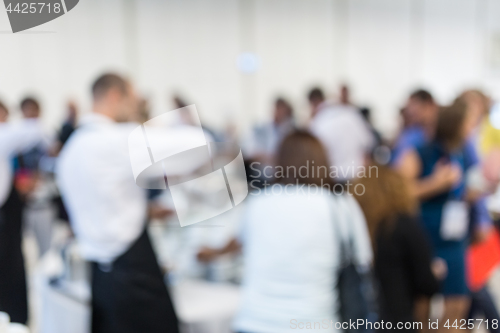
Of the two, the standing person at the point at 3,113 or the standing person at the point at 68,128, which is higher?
the standing person at the point at 3,113

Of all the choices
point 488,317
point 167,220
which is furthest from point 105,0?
point 488,317

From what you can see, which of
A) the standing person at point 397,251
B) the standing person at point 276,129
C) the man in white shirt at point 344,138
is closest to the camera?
the standing person at point 397,251

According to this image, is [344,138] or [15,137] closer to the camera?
[15,137]

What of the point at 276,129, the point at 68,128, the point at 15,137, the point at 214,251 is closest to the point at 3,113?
the point at 15,137

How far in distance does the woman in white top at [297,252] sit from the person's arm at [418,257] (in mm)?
299

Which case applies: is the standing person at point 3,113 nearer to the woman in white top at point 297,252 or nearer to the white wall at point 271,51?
the woman in white top at point 297,252

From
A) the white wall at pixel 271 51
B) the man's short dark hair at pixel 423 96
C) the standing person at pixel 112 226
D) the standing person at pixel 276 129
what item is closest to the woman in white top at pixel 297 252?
the standing person at pixel 112 226

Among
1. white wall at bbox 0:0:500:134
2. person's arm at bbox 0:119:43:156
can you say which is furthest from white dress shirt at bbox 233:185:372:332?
white wall at bbox 0:0:500:134

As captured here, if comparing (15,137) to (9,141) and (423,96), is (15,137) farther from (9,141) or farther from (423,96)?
(423,96)

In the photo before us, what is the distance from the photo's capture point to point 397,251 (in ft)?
5.33

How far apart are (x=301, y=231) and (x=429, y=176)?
1136 millimetres

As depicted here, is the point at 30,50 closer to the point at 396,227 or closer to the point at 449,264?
the point at 396,227

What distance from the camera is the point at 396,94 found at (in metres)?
7.80

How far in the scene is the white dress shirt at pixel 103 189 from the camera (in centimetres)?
152
